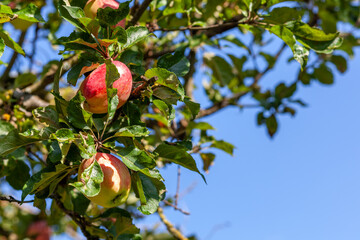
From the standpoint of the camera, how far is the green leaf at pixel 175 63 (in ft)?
3.35

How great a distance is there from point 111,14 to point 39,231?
8.25 ft

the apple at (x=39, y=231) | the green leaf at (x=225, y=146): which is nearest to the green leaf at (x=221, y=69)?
the green leaf at (x=225, y=146)

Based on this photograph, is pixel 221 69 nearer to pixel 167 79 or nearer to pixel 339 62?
pixel 339 62

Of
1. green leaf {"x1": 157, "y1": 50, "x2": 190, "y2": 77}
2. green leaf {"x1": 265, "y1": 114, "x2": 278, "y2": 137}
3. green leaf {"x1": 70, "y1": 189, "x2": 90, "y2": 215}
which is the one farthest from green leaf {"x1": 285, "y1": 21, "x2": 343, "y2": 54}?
green leaf {"x1": 265, "y1": 114, "x2": 278, "y2": 137}

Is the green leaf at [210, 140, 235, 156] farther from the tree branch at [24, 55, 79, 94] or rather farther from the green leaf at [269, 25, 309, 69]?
the tree branch at [24, 55, 79, 94]

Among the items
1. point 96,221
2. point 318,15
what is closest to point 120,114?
point 96,221

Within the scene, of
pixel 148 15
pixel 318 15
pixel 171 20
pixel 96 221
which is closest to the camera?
pixel 96 221

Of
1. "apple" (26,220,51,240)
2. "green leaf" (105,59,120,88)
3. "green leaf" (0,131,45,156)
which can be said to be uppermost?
"green leaf" (105,59,120,88)

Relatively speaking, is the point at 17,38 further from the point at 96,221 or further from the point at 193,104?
the point at 193,104

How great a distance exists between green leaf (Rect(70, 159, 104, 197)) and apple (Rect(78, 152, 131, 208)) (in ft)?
0.10

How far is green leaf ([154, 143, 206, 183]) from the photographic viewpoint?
0.95 metres

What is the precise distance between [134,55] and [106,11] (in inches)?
7.0

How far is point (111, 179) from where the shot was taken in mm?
868

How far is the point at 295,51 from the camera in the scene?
109 centimetres
